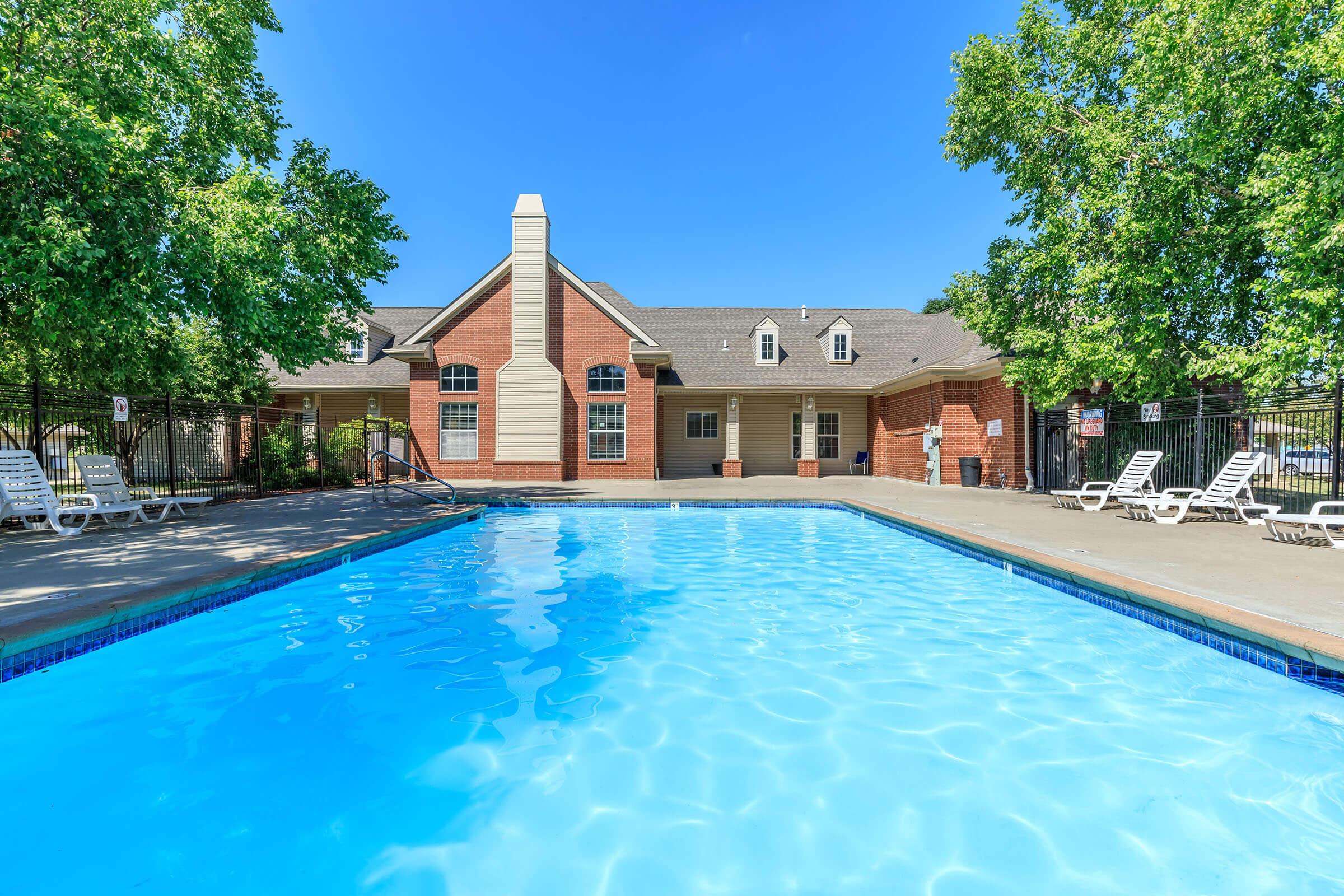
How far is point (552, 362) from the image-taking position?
19.8 metres

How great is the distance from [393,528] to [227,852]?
6.78 metres

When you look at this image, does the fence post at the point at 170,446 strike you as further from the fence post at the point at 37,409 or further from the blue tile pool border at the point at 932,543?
the blue tile pool border at the point at 932,543

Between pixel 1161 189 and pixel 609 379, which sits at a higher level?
pixel 1161 189

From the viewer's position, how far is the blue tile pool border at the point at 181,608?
397 centimetres

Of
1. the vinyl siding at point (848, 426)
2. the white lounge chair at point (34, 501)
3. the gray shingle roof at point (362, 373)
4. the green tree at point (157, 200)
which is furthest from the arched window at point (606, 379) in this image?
the white lounge chair at point (34, 501)

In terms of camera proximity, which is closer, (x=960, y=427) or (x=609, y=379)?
(x=960, y=427)

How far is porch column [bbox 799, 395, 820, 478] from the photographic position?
22.5m

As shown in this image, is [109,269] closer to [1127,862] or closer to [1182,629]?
[1127,862]

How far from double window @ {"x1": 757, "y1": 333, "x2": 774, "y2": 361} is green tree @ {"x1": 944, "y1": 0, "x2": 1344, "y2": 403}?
8.14m

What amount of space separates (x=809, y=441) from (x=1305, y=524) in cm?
1529

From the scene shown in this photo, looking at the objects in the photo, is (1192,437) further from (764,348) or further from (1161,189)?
(764,348)

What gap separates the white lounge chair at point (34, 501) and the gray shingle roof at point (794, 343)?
53.6 feet

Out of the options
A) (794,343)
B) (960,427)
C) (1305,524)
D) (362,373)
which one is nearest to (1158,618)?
(1305,524)

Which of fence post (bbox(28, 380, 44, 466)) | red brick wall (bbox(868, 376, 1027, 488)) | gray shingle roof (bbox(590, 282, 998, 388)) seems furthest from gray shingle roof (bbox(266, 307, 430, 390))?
red brick wall (bbox(868, 376, 1027, 488))
